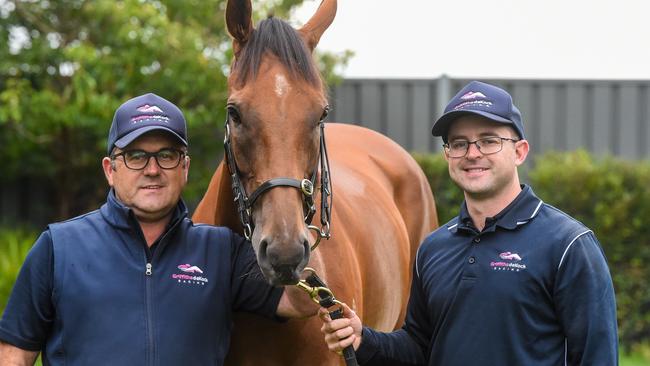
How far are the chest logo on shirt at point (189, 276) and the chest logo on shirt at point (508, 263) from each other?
99 centimetres

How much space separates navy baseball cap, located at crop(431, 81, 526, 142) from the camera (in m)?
2.94

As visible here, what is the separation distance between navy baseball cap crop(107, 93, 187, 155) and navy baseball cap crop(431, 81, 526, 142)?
0.92 metres

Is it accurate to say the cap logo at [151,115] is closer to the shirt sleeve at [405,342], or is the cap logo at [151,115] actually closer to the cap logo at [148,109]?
the cap logo at [148,109]

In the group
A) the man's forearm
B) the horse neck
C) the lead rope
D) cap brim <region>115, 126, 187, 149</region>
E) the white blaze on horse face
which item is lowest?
the man's forearm

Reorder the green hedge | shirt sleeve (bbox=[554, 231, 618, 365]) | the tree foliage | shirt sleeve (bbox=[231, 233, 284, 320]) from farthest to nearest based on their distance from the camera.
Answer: the green hedge, the tree foliage, shirt sleeve (bbox=[231, 233, 284, 320]), shirt sleeve (bbox=[554, 231, 618, 365])

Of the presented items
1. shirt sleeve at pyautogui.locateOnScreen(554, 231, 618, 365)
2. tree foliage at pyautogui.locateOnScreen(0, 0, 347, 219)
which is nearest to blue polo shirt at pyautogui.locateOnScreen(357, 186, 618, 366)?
shirt sleeve at pyautogui.locateOnScreen(554, 231, 618, 365)

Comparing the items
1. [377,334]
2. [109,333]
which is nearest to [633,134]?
[377,334]

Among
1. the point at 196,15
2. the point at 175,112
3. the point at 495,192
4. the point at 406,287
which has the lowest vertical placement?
the point at 406,287

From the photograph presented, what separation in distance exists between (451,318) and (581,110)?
7.13 m

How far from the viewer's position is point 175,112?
124 inches

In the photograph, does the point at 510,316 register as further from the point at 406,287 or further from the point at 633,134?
the point at 633,134

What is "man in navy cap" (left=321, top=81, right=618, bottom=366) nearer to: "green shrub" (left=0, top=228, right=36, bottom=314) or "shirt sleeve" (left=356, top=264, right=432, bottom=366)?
"shirt sleeve" (left=356, top=264, right=432, bottom=366)

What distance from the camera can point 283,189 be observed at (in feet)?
9.46

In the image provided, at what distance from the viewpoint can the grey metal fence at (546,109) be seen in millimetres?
9562
